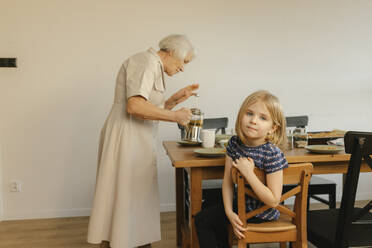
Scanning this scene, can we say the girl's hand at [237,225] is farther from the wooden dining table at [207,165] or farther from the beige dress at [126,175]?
the beige dress at [126,175]

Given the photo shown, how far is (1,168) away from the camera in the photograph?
3234 millimetres

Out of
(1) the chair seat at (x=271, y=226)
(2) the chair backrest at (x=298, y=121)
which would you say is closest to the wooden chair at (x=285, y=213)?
(1) the chair seat at (x=271, y=226)

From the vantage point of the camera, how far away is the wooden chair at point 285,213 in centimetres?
151

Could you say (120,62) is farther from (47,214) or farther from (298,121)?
(298,121)

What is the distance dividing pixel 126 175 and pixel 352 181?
1.15m

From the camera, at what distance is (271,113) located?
1602 mm

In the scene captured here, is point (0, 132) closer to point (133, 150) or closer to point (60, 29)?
point (60, 29)

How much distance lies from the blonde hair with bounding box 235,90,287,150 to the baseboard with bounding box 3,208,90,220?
2.19m

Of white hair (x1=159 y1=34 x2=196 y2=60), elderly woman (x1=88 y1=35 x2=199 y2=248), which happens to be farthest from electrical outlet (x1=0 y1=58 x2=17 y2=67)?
white hair (x1=159 y1=34 x2=196 y2=60)

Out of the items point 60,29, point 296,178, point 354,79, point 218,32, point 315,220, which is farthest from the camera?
point 354,79

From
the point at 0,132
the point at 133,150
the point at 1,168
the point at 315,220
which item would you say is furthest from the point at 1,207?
the point at 315,220

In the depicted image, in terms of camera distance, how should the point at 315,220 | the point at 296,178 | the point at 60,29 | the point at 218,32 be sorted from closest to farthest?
the point at 296,178
the point at 315,220
the point at 60,29
the point at 218,32

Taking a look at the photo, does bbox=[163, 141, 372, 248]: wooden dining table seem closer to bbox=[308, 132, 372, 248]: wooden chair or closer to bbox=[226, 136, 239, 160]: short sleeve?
bbox=[226, 136, 239, 160]: short sleeve

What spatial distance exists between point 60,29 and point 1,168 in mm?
1313
